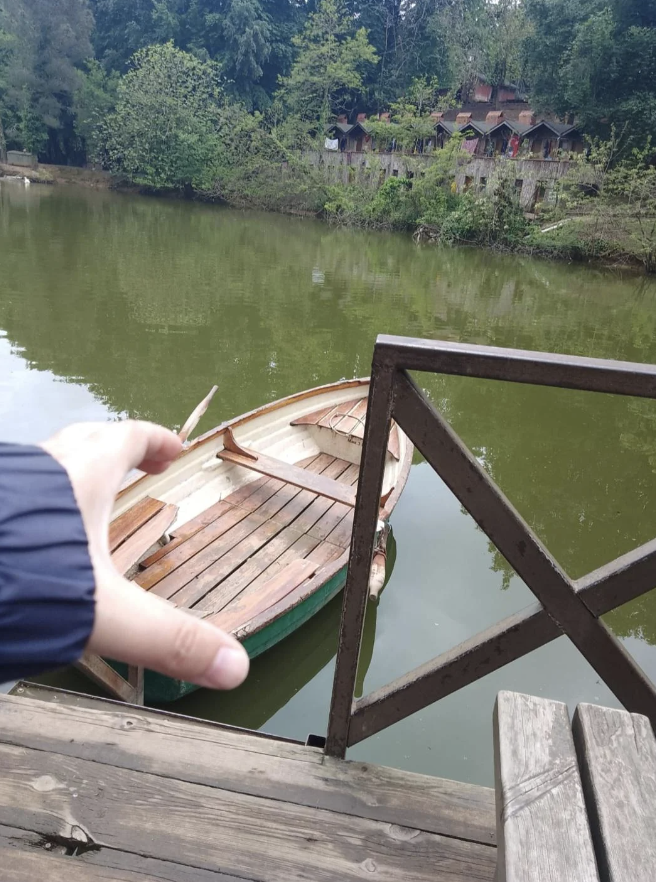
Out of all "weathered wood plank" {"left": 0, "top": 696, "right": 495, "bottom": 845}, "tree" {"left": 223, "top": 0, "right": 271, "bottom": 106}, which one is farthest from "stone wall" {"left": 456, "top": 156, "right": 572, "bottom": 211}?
"weathered wood plank" {"left": 0, "top": 696, "right": 495, "bottom": 845}

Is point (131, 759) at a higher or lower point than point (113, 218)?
higher

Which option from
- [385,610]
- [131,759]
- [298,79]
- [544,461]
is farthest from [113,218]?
[131,759]

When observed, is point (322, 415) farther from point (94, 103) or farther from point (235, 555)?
point (94, 103)

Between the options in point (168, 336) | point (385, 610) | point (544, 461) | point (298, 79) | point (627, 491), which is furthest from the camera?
point (298, 79)

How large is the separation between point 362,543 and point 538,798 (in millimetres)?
598

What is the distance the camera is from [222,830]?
4.74 feet

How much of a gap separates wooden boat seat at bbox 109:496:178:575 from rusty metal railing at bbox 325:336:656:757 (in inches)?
81.0

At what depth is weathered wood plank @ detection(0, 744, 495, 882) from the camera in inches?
54.3

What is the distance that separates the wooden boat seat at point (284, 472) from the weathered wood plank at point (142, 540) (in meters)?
0.85

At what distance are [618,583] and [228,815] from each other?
3.30ft

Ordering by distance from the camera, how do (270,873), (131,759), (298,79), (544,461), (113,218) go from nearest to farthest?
(270,873), (131,759), (544,461), (113,218), (298,79)

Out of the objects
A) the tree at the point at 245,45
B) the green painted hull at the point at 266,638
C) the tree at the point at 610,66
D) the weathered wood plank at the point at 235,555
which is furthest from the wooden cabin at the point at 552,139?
the green painted hull at the point at 266,638

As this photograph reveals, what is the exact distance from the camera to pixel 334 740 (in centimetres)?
161

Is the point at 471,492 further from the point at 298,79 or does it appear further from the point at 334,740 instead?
the point at 298,79
